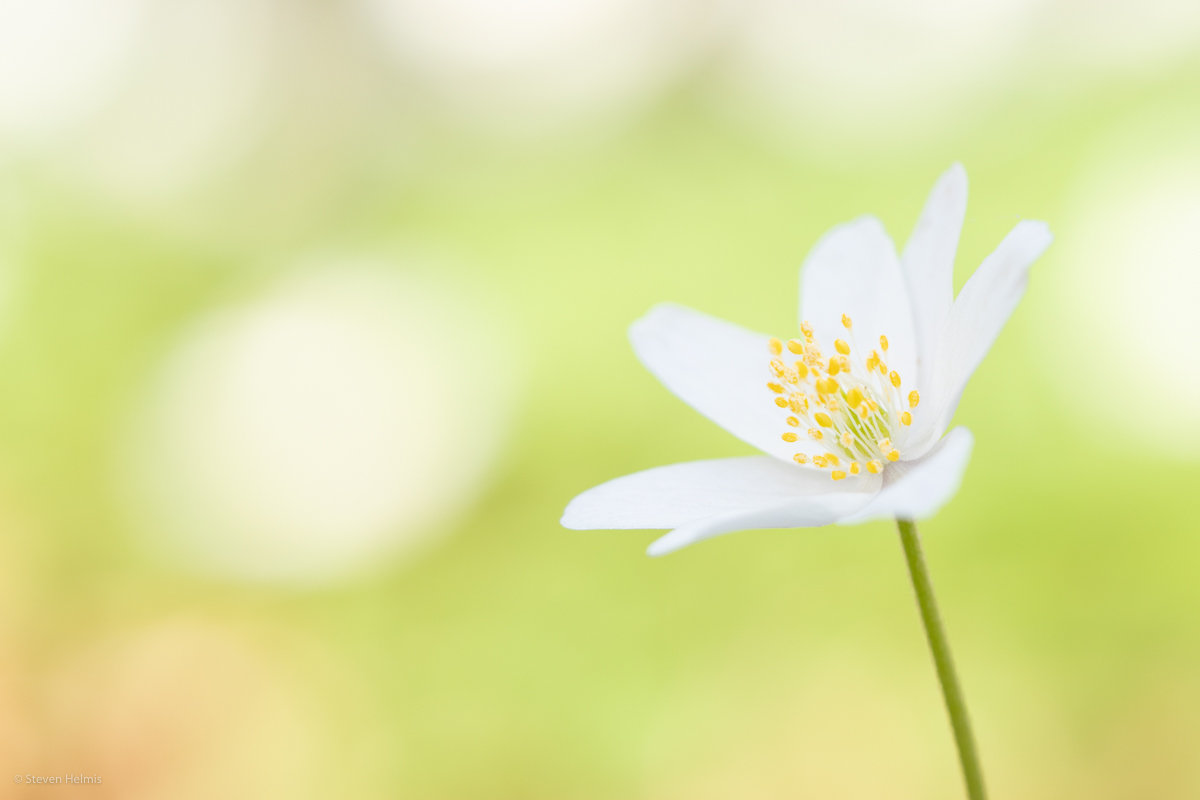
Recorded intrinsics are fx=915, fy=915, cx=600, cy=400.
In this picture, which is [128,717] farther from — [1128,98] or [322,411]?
[1128,98]

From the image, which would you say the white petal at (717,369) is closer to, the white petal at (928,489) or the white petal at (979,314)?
the white petal at (979,314)

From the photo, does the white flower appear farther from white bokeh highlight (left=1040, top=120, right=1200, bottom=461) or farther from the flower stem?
white bokeh highlight (left=1040, top=120, right=1200, bottom=461)

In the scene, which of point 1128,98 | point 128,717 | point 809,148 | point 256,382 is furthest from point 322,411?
point 1128,98

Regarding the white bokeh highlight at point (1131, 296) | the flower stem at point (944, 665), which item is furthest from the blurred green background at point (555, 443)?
the flower stem at point (944, 665)

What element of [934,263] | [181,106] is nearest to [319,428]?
Result: [181,106]

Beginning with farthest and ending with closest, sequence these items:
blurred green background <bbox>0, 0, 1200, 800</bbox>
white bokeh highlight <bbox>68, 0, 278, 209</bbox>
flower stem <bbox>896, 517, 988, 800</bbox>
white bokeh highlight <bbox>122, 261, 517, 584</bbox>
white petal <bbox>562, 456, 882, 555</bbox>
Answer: white bokeh highlight <bbox>68, 0, 278, 209</bbox>
white bokeh highlight <bbox>122, 261, 517, 584</bbox>
blurred green background <bbox>0, 0, 1200, 800</bbox>
white petal <bbox>562, 456, 882, 555</bbox>
flower stem <bbox>896, 517, 988, 800</bbox>

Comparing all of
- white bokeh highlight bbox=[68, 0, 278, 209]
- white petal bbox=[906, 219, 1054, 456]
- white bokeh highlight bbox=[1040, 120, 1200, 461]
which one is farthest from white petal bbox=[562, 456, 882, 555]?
white bokeh highlight bbox=[68, 0, 278, 209]
